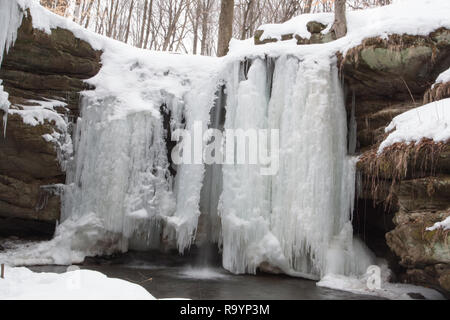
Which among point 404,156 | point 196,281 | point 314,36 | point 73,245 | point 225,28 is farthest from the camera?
point 225,28

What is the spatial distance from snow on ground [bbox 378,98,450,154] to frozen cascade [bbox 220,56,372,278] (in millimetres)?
1114

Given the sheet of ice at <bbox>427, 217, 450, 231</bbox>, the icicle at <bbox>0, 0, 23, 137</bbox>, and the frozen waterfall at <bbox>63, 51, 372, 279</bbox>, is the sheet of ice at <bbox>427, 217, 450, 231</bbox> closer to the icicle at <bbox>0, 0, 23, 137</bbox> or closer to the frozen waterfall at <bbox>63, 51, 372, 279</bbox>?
the frozen waterfall at <bbox>63, 51, 372, 279</bbox>

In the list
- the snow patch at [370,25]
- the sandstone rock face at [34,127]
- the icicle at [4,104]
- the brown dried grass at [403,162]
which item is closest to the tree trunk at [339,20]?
the snow patch at [370,25]

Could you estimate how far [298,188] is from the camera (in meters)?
6.10

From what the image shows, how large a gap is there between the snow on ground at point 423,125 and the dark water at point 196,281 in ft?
7.13

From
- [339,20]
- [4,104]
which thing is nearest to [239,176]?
[339,20]

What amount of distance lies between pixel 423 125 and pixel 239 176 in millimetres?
3069

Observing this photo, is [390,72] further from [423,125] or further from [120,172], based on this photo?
[120,172]

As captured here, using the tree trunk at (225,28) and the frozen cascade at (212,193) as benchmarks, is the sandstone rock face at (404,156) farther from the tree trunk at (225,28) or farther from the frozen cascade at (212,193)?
the tree trunk at (225,28)

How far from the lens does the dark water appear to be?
16.0 feet

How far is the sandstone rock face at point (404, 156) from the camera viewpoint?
4480 millimetres

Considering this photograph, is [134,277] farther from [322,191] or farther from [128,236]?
[322,191]
